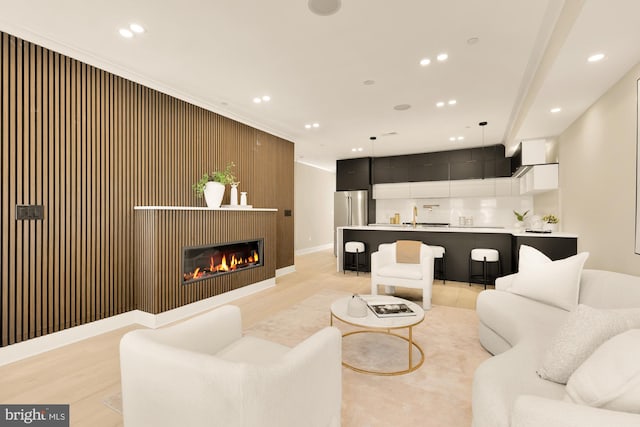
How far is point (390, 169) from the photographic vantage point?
315 inches

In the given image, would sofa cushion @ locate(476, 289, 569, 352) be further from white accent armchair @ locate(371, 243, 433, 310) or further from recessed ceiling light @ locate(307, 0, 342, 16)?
recessed ceiling light @ locate(307, 0, 342, 16)

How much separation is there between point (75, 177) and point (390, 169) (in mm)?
6656

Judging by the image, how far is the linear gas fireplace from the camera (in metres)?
3.84

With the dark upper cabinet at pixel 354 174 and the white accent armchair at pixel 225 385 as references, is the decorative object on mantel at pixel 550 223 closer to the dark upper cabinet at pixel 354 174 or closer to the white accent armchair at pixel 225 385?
the dark upper cabinet at pixel 354 174

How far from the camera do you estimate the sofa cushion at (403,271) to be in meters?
4.01

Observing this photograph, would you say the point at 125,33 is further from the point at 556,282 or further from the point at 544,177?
the point at 544,177

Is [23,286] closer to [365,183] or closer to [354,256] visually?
[354,256]

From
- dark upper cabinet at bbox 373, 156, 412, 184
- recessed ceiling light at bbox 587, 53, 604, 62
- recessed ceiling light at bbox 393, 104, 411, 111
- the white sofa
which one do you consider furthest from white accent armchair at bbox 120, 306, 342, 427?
dark upper cabinet at bbox 373, 156, 412, 184

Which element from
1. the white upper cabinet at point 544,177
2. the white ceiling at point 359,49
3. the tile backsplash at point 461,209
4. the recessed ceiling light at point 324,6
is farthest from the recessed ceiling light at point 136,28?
the tile backsplash at point 461,209

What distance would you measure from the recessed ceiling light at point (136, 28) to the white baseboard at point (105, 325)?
9.39ft

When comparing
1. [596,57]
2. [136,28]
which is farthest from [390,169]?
[136,28]

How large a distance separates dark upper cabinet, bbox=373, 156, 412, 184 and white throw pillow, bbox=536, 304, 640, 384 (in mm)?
6492

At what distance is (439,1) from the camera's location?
2252mm

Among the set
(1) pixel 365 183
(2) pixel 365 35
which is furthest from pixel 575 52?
(1) pixel 365 183
